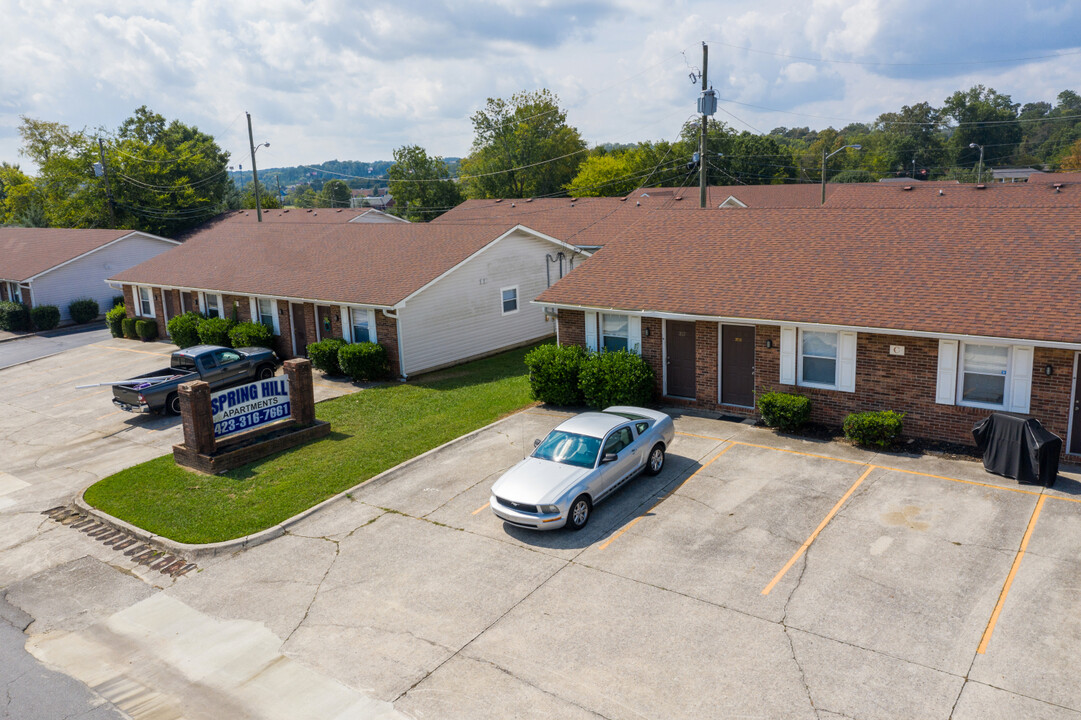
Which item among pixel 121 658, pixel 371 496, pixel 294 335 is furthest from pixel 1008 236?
pixel 294 335

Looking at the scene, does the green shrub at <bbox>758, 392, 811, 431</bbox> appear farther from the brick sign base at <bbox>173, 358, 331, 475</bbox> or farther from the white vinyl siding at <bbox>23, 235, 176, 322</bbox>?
the white vinyl siding at <bbox>23, 235, 176, 322</bbox>

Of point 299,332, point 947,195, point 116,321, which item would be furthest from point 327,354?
point 947,195

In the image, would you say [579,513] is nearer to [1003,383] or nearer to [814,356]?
[814,356]

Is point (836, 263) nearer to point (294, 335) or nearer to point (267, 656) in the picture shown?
point (267, 656)

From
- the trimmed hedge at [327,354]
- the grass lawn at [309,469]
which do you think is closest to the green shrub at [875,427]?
the grass lawn at [309,469]

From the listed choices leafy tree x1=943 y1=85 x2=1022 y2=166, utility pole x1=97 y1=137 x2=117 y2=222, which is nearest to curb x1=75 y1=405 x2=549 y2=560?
utility pole x1=97 y1=137 x2=117 y2=222
